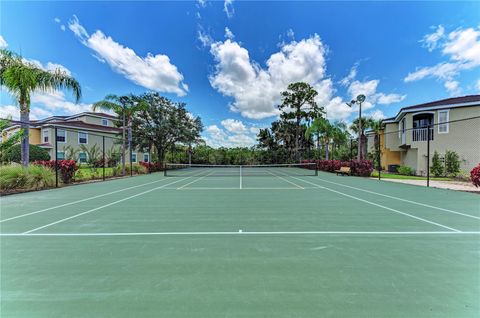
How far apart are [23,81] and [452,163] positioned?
968 inches

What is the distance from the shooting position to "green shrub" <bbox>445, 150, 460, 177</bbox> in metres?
14.4

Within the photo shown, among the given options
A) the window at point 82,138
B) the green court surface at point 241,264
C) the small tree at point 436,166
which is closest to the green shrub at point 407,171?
the small tree at point 436,166

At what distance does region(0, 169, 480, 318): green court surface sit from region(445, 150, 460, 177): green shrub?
1317cm

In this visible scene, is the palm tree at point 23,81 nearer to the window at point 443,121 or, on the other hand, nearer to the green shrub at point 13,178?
the green shrub at point 13,178

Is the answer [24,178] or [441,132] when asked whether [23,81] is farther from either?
[441,132]

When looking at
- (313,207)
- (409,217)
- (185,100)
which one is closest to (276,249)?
(313,207)

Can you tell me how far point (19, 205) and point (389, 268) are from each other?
884 cm

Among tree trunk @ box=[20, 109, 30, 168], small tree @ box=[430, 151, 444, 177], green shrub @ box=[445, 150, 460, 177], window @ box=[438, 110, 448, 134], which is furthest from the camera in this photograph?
window @ box=[438, 110, 448, 134]

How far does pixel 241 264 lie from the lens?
262cm

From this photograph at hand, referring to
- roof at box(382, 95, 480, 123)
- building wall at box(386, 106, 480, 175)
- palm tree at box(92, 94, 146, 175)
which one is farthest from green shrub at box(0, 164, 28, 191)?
roof at box(382, 95, 480, 123)

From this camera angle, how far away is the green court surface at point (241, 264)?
187cm

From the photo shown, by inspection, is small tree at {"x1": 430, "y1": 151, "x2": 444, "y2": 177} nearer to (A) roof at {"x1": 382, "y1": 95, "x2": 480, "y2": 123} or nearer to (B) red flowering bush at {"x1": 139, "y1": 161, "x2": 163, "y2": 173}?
(A) roof at {"x1": 382, "y1": 95, "x2": 480, "y2": 123}

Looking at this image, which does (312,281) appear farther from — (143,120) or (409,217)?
(143,120)

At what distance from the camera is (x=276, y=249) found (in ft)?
10.0
